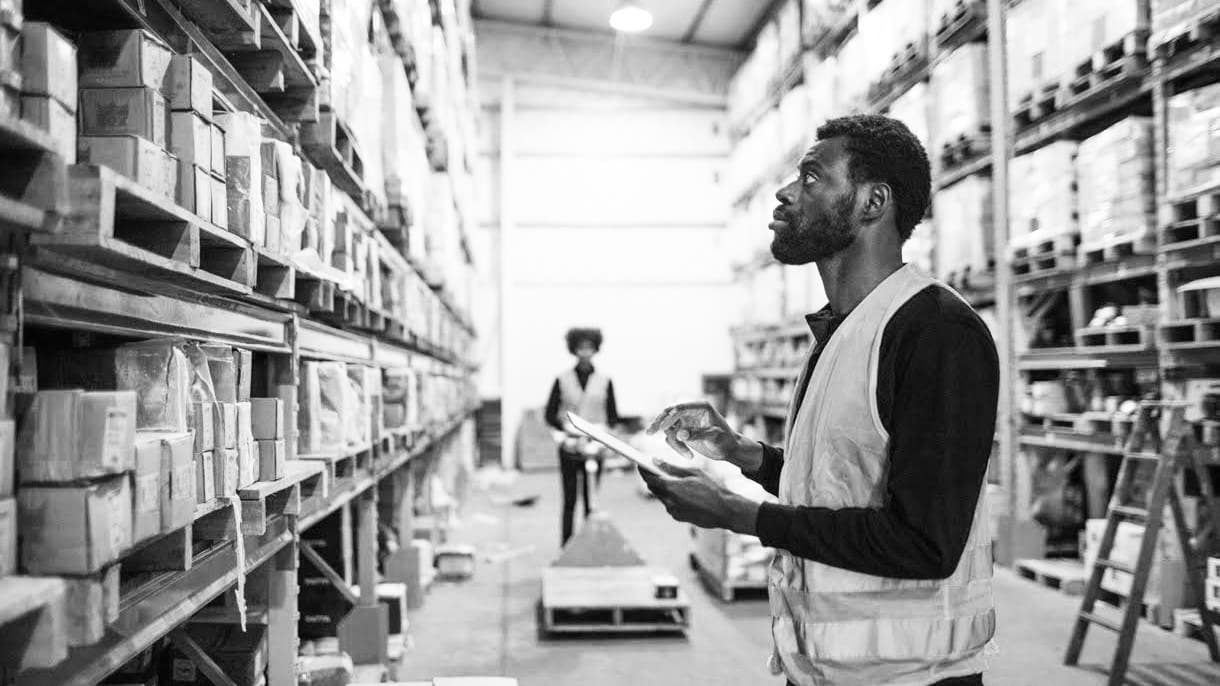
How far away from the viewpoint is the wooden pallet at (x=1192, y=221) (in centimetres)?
537

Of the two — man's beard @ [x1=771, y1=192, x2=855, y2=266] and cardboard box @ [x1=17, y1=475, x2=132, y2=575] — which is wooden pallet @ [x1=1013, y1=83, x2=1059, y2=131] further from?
cardboard box @ [x1=17, y1=475, x2=132, y2=575]

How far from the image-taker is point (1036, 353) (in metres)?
7.40

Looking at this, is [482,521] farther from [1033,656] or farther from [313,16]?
[313,16]

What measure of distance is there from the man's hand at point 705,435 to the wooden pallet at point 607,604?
349cm

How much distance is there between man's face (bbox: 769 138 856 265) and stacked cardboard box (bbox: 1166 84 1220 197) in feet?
13.6

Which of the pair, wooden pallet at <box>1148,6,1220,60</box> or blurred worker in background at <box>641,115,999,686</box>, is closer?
blurred worker in background at <box>641,115,999,686</box>

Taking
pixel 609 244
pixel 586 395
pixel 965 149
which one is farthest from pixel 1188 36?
pixel 609 244

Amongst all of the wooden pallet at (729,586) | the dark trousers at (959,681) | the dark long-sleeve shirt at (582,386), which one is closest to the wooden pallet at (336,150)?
the dark trousers at (959,681)

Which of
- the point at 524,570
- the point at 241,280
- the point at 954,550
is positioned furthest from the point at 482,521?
the point at 954,550

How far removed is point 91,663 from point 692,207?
16.9 metres

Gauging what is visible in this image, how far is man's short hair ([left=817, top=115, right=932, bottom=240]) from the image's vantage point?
7.11ft

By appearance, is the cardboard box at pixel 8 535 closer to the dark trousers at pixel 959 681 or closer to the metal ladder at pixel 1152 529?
the dark trousers at pixel 959 681

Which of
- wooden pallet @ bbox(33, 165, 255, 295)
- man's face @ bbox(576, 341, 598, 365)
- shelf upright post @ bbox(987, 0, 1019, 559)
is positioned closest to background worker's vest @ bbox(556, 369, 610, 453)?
man's face @ bbox(576, 341, 598, 365)

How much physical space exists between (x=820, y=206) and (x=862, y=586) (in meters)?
0.82
